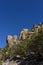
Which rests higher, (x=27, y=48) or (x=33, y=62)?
(x=27, y=48)

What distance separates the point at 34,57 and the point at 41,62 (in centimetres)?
278

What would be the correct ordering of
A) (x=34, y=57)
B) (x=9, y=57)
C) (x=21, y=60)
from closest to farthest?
(x=34, y=57) < (x=21, y=60) < (x=9, y=57)

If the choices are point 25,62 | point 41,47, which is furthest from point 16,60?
point 41,47

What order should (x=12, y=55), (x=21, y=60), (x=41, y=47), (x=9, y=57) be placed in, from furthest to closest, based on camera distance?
(x=9, y=57) < (x=12, y=55) < (x=21, y=60) < (x=41, y=47)

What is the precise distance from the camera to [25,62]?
47.3m

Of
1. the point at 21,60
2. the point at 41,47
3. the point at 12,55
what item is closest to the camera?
the point at 41,47

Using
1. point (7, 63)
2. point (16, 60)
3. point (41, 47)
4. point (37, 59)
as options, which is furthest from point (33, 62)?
point (7, 63)

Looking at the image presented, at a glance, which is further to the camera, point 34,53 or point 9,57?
point 9,57

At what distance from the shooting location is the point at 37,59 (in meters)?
43.8

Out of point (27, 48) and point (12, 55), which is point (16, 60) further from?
point (27, 48)

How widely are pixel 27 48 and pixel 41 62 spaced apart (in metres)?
5.17

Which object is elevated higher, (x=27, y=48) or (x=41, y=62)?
(x=27, y=48)

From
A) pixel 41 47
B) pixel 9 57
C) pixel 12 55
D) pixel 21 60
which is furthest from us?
pixel 9 57

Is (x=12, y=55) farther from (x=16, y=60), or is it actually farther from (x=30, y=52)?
(x=30, y=52)
